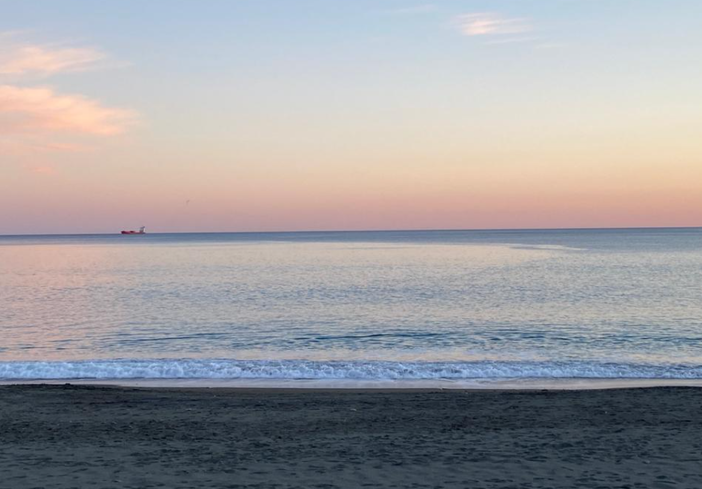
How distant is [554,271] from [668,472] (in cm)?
5829

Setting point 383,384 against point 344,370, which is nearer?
point 383,384

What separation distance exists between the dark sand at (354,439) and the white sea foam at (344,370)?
359 cm

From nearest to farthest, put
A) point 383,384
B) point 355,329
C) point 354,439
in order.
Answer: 1. point 354,439
2. point 383,384
3. point 355,329

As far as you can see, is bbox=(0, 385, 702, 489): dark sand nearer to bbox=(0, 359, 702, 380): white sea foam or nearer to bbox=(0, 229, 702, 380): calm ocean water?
bbox=(0, 359, 702, 380): white sea foam

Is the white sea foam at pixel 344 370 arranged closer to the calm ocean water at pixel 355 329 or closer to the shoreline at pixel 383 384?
the calm ocean water at pixel 355 329

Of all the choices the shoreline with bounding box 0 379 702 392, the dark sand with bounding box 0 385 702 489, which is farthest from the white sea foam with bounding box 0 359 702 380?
the dark sand with bounding box 0 385 702 489

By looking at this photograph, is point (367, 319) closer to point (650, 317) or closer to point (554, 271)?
point (650, 317)

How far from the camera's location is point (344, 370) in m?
20.5

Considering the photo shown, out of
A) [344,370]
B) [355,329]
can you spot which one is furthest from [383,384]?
[355,329]

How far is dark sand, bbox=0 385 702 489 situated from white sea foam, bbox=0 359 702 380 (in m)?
3.59

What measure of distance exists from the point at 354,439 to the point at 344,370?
906 cm

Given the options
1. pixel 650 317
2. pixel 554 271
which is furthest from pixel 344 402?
pixel 554 271

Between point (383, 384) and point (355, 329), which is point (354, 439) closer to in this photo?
point (383, 384)

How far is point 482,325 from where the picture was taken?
3041 cm
